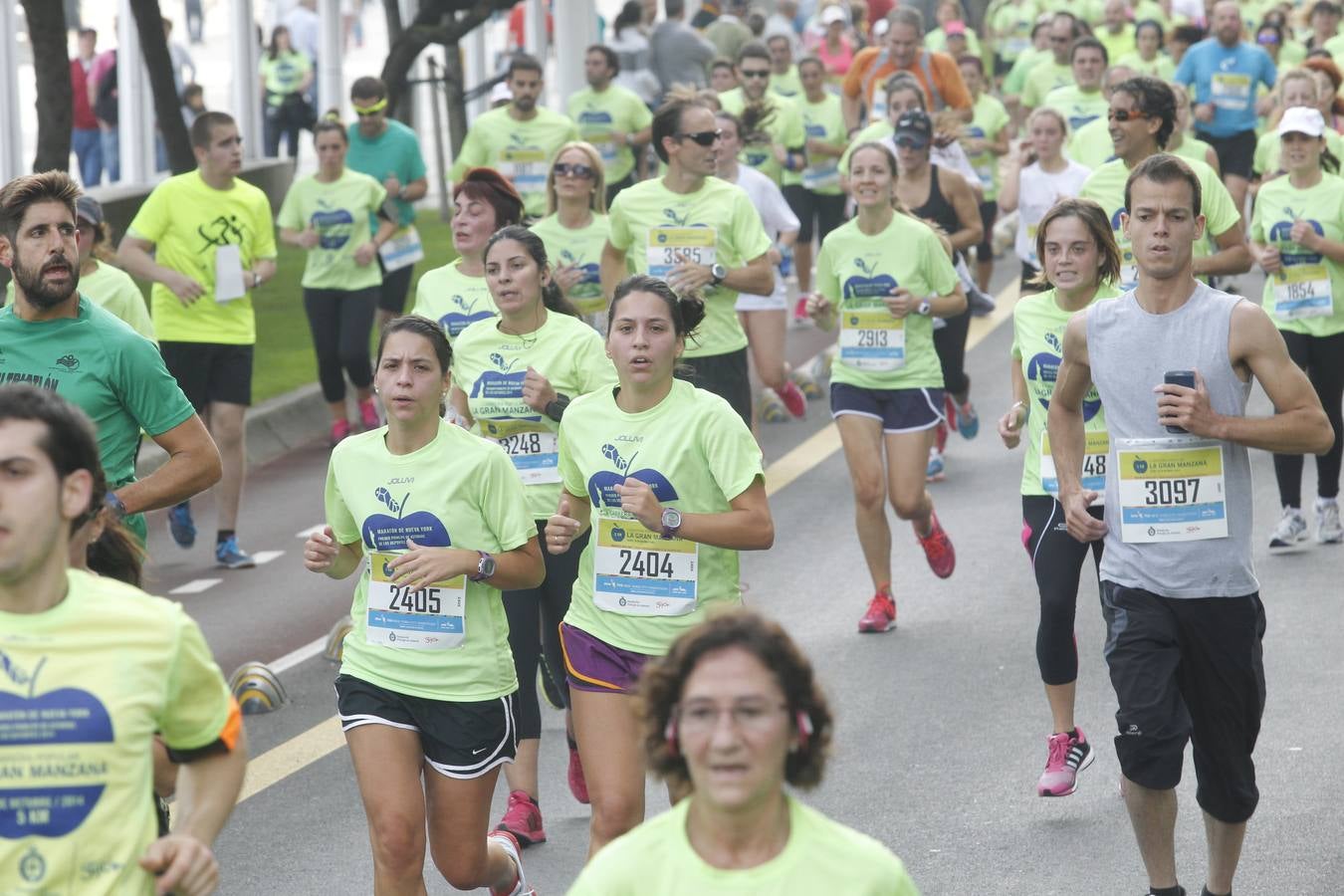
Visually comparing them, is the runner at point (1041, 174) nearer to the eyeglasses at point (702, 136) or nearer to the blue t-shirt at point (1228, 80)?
the eyeglasses at point (702, 136)

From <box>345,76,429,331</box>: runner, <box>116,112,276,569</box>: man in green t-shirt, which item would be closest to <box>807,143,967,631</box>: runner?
<box>116,112,276,569</box>: man in green t-shirt

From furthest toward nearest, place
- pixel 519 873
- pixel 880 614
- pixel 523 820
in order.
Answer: pixel 880 614 < pixel 523 820 < pixel 519 873

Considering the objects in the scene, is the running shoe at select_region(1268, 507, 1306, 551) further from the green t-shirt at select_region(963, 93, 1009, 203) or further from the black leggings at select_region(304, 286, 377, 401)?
the green t-shirt at select_region(963, 93, 1009, 203)

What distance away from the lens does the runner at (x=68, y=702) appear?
3.67m

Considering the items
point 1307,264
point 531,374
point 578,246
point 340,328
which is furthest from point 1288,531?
point 340,328

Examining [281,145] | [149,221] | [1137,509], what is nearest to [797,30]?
[281,145]

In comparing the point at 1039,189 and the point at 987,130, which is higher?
the point at 987,130

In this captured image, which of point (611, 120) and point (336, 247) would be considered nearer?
point (336, 247)

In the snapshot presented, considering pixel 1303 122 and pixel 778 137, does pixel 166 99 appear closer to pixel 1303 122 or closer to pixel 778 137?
pixel 778 137

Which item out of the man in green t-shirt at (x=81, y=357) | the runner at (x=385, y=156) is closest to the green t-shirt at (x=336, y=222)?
the runner at (x=385, y=156)

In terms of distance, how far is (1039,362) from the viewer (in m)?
7.63

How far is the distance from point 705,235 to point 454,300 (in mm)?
1563

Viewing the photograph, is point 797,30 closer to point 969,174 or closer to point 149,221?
point 969,174

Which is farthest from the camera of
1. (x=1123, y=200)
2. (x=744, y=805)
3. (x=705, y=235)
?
(x=705, y=235)
